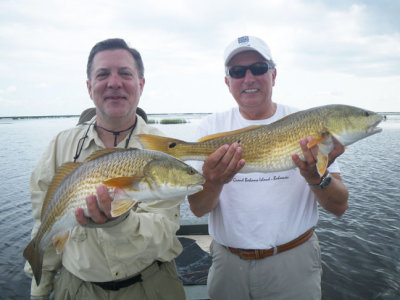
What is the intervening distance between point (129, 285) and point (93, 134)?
1.60 metres

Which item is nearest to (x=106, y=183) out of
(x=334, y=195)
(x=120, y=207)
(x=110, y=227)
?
(x=120, y=207)

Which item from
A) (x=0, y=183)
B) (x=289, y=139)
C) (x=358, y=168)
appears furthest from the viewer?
(x=358, y=168)

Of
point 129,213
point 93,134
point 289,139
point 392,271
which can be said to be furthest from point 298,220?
point 392,271

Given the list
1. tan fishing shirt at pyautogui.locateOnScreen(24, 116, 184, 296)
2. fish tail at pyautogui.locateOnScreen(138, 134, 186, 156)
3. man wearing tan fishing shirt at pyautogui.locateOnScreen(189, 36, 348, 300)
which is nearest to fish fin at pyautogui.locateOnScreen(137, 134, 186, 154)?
fish tail at pyautogui.locateOnScreen(138, 134, 186, 156)

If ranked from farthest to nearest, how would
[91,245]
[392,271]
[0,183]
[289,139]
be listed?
[0,183] → [392,271] → [289,139] → [91,245]

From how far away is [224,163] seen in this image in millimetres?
2750

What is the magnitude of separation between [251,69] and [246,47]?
26 centimetres

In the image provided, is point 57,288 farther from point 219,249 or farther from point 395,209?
point 395,209

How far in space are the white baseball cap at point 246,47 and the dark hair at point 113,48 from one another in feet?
3.36

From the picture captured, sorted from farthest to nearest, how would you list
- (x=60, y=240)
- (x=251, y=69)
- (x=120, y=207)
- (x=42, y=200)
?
(x=251, y=69)
(x=42, y=200)
(x=60, y=240)
(x=120, y=207)

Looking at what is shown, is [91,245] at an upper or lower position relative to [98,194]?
lower

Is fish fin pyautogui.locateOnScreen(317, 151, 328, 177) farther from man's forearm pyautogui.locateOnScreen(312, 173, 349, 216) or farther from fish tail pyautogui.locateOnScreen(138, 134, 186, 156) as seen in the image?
fish tail pyautogui.locateOnScreen(138, 134, 186, 156)

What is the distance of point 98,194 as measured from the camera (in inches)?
89.4

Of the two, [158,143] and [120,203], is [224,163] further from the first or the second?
[120,203]
